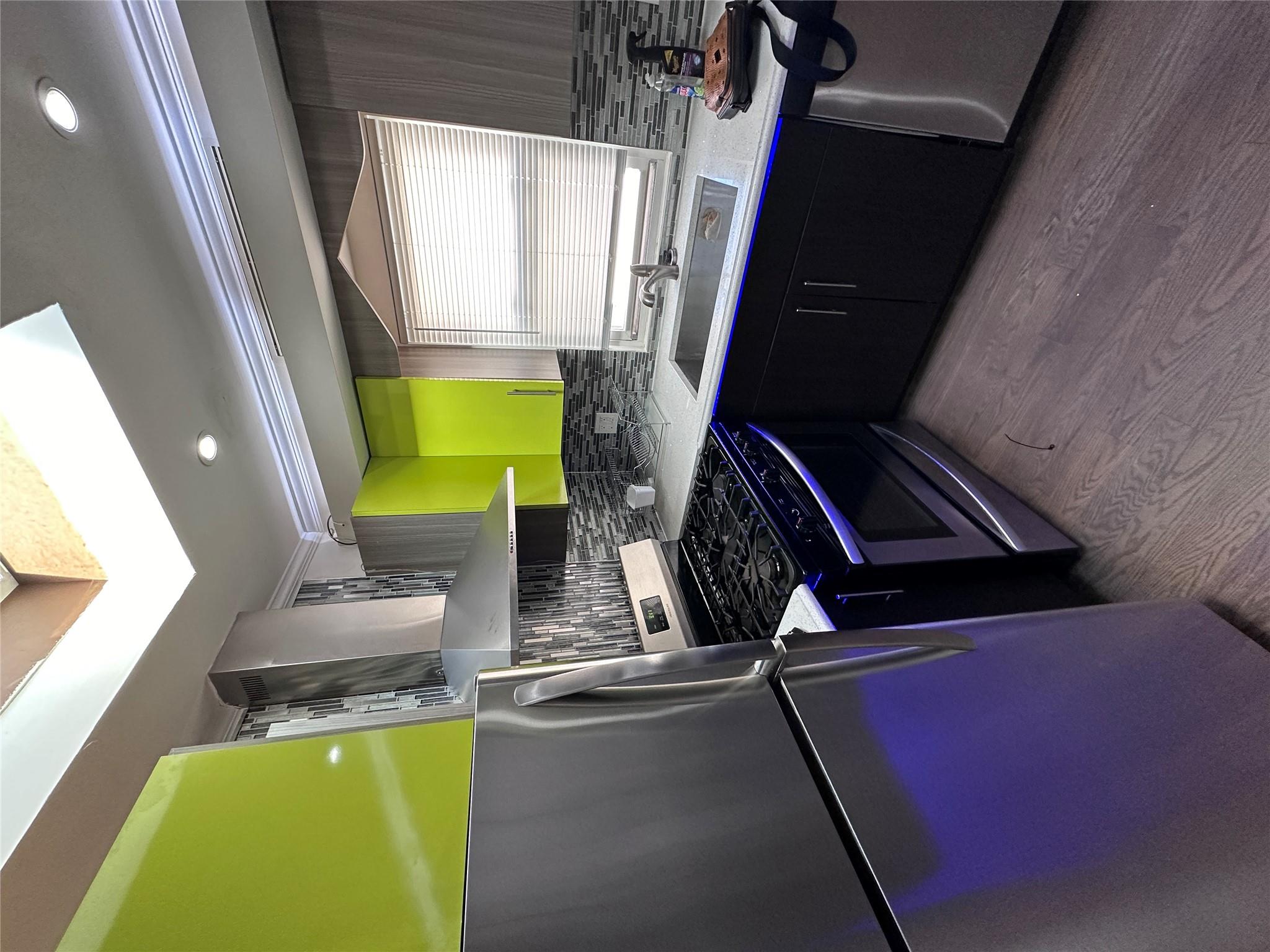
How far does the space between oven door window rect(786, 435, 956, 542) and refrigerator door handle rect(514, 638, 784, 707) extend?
684 mm

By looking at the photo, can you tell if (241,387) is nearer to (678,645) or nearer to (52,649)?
(52,649)

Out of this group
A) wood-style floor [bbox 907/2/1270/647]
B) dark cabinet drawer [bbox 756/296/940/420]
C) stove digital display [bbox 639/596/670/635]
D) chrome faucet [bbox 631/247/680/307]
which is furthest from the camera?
chrome faucet [bbox 631/247/680/307]

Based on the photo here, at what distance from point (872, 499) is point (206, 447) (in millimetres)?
1944

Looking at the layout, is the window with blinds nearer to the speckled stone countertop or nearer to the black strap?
the speckled stone countertop

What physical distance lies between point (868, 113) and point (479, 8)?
3.95ft

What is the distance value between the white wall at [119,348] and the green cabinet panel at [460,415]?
1.67ft

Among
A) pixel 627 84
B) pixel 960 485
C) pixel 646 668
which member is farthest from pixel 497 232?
pixel 646 668

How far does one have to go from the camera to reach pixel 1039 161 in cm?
139

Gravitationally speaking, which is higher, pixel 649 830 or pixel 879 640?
pixel 879 640

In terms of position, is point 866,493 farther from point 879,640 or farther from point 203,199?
point 203,199

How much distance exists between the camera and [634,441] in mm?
2729

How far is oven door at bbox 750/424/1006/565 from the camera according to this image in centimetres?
117

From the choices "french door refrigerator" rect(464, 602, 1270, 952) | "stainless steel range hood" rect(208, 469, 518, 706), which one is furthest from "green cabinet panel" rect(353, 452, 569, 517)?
"french door refrigerator" rect(464, 602, 1270, 952)

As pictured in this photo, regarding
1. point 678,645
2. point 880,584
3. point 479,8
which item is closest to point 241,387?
point 479,8
